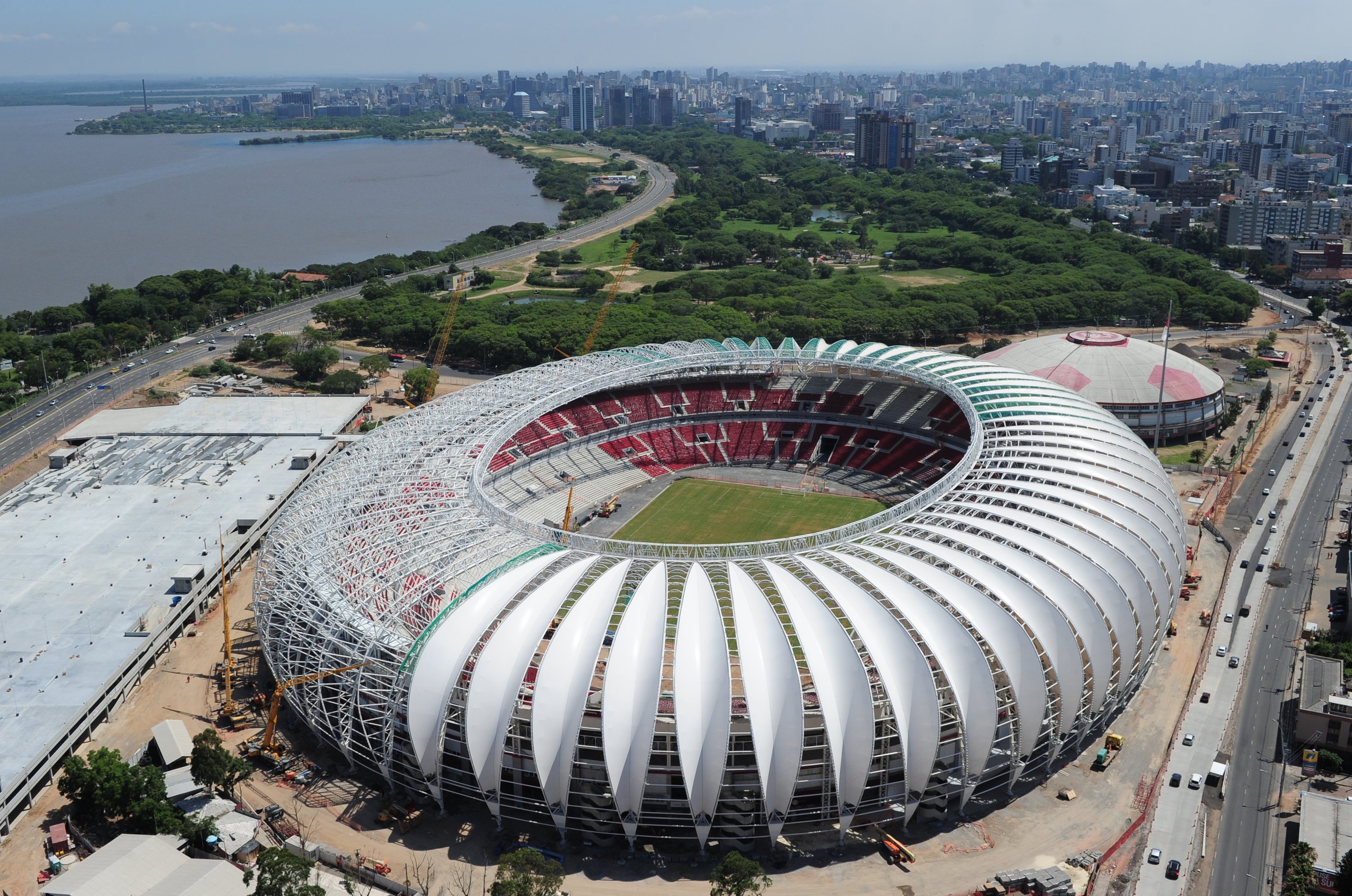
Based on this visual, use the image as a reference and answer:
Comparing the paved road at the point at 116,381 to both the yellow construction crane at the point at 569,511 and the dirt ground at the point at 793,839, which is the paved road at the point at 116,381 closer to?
the yellow construction crane at the point at 569,511

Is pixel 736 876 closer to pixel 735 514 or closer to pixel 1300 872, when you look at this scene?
pixel 1300 872

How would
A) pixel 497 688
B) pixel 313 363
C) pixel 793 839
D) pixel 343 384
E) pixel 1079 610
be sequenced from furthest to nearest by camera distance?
pixel 313 363
pixel 343 384
pixel 1079 610
pixel 793 839
pixel 497 688

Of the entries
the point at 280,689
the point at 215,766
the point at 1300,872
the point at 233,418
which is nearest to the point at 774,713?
the point at 1300,872

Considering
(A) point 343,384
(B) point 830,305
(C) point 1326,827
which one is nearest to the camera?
(C) point 1326,827

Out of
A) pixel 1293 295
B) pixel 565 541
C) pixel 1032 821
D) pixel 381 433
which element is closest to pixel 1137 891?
pixel 1032 821

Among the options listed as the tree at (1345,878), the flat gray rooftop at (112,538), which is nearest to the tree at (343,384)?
the flat gray rooftop at (112,538)

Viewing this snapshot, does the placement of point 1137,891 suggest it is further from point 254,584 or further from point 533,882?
point 254,584
